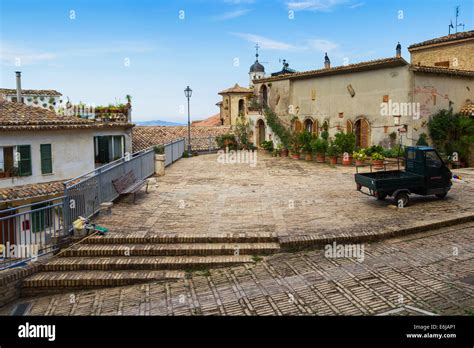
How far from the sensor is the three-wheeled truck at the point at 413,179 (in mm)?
11641

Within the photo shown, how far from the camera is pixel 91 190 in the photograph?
34.0 ft

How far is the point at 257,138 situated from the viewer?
1243 inches

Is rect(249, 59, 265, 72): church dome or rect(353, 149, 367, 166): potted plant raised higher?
rect(249, 59, 265, 72): church dome

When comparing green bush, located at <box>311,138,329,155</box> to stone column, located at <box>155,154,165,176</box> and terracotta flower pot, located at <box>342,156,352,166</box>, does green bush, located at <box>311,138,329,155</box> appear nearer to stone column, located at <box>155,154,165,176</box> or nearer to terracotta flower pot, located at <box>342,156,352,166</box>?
terracotta flower pot, located at <box>342,156,352,166</box>

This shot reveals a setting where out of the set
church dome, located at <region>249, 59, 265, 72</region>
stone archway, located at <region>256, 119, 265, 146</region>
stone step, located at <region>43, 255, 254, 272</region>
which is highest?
church dome, located at <region>249, 59, 265, 72</region>

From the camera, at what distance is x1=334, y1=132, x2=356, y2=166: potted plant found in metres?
21.5

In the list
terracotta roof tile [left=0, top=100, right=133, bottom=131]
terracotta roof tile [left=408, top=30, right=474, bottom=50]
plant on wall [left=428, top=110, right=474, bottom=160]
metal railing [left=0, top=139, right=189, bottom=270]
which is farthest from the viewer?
terracotta roof tile [left=408, top=30, right=474, bottom=50]

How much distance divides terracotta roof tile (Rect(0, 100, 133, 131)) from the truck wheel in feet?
53.5

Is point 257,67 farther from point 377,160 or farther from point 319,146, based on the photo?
point 377,160

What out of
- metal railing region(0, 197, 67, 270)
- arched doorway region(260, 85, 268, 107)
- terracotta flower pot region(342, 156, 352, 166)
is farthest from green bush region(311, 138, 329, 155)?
metal railing region(0, 197, 67, 270)

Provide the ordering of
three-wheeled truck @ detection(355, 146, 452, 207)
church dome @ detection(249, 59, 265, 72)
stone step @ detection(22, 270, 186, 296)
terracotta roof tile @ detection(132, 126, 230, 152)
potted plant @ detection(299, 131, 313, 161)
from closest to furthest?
stone step @ detection(22, 270, 186, 296) < three-wheeled truck @ detection(355, 146, 452, 207) < potted plant @ detection(299, 131, 313, 161) < terracotta roof tile @ detection(132, 126, 230, 152) < church dome @ detection(249, 59, 265, 72)

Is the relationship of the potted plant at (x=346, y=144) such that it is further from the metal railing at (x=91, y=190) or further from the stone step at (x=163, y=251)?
the stone step at (x=163, y=251)

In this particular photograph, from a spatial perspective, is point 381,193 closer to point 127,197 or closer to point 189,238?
point 189,238

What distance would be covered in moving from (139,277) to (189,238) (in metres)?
1.60
